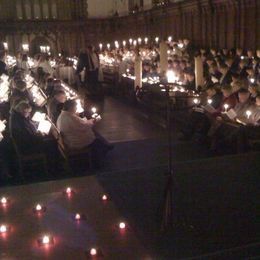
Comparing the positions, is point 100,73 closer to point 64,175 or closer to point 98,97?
point 98,97

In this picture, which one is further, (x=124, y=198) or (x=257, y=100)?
(x=257, y=100)

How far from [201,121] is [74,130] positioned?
2859 millimetres

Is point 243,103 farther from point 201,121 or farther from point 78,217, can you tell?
point 78,217

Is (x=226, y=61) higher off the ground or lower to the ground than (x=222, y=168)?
higher

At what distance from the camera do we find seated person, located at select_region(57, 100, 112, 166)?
26.3 feet

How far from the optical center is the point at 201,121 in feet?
31.6

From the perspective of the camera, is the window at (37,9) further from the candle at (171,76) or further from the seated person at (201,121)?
the seated person at (201,121)

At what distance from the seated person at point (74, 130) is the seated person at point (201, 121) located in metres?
2.31

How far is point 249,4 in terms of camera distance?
603 inches

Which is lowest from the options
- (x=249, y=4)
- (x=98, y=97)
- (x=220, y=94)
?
(x=98, y=97)

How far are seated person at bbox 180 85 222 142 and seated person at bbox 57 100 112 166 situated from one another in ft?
7.58

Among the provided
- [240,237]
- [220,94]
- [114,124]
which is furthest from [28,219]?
[114,124]

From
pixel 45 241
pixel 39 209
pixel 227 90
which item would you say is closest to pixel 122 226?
pixel 45 241

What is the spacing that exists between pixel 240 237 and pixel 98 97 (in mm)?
11554
